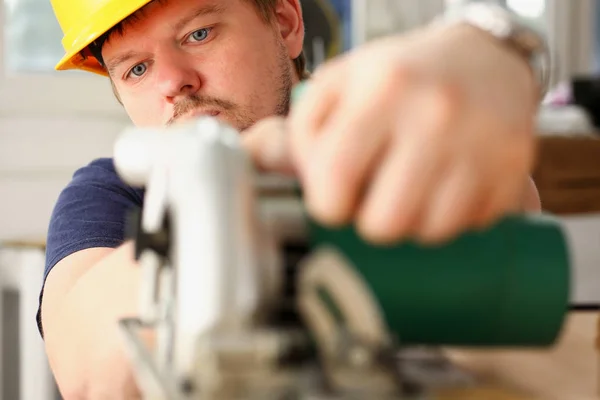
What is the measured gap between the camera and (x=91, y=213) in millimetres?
961

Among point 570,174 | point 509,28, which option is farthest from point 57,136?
point 509,28

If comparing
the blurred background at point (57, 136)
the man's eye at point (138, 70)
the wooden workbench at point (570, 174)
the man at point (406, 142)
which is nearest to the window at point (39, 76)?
the blurred background at point (57, 136)

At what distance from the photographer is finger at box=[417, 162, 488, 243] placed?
322 mm

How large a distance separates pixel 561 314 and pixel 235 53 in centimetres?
83

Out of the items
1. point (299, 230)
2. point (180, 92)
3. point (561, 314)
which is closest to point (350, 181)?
point (299, 230)

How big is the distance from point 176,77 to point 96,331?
55 cm

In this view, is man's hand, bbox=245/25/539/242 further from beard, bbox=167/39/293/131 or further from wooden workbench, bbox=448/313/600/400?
beard, bbox=167/39/293/131

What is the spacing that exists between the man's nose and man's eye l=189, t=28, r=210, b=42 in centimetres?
3

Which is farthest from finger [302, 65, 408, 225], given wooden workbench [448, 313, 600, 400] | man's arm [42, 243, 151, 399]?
man's arm [42, 243, 151, 399]

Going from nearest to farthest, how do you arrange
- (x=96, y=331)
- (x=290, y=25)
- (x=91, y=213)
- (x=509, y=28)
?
(x=509, y=28) < (x=96, y=331) < (x=91, y=213) < (x=290, y=25)

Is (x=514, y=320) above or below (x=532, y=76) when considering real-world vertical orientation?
below

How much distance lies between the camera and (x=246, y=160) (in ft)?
1.16

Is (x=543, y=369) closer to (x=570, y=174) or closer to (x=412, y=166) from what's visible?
(x=412, y=166)

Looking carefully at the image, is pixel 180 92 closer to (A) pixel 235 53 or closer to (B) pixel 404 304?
(A) pixel 235 53
